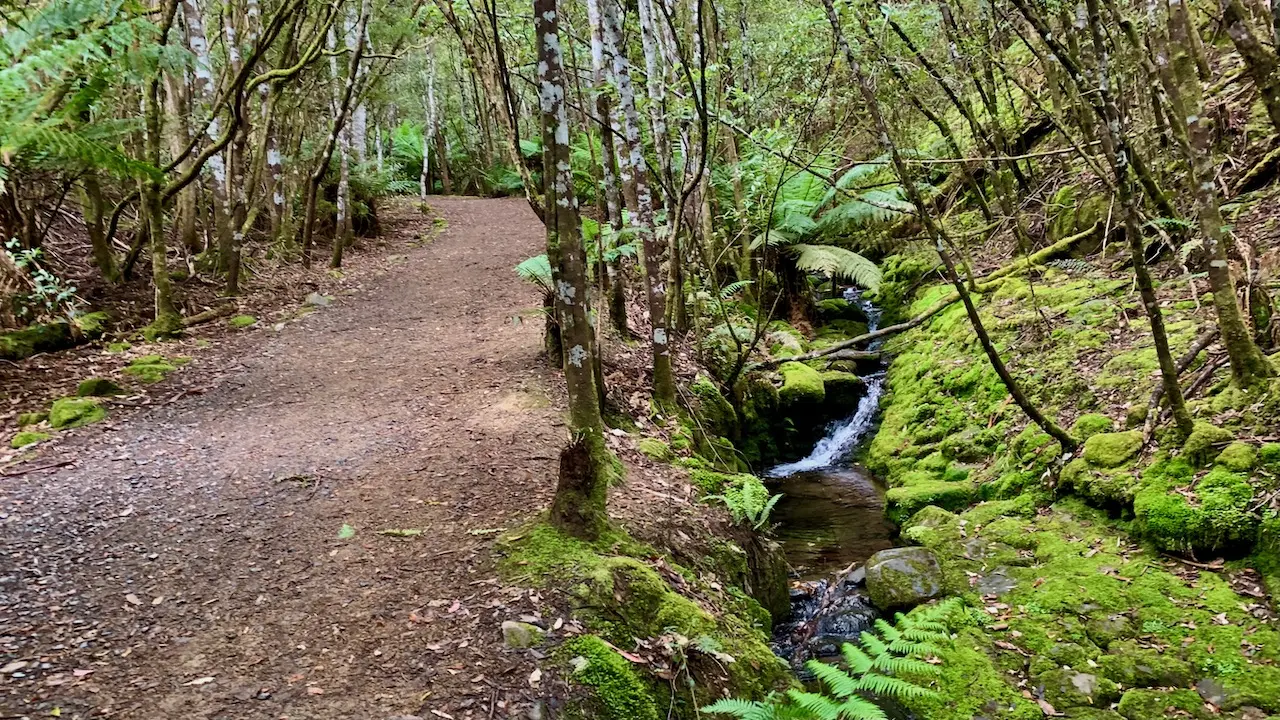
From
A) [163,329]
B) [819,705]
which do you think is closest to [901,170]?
[819,705]

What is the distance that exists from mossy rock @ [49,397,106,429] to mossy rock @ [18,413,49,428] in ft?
0.21

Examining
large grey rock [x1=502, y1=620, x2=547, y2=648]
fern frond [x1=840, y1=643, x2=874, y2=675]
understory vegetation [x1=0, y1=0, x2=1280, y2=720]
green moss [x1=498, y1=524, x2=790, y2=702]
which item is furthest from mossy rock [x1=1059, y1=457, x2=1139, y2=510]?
large grey rock [x1=502, y1=620, x2=547, y2=648]

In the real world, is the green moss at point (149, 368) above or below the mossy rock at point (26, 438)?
above

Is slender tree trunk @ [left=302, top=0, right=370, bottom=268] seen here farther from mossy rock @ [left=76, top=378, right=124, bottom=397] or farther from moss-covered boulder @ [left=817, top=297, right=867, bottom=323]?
moss-covered boulder @ [left=817, top=297, right=867, bottom=323]

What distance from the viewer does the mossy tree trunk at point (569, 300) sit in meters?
3.96

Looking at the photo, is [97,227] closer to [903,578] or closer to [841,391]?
[903,578]

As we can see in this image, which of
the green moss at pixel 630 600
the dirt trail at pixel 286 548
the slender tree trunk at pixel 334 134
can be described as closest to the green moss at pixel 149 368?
the dirt trail at pixel 286 548

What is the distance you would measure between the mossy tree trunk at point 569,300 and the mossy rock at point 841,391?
22.5ft

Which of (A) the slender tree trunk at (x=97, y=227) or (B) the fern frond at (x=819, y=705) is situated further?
(A) the slender tree trunk at (x=97, y=227)

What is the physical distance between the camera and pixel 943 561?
19.6 feet

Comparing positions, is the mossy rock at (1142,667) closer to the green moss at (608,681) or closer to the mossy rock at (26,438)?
the green moss at (608,681)

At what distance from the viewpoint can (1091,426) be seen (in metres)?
6.46

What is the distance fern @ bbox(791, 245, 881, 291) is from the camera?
39.8 ft

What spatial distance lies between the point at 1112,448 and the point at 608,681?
189 inches
